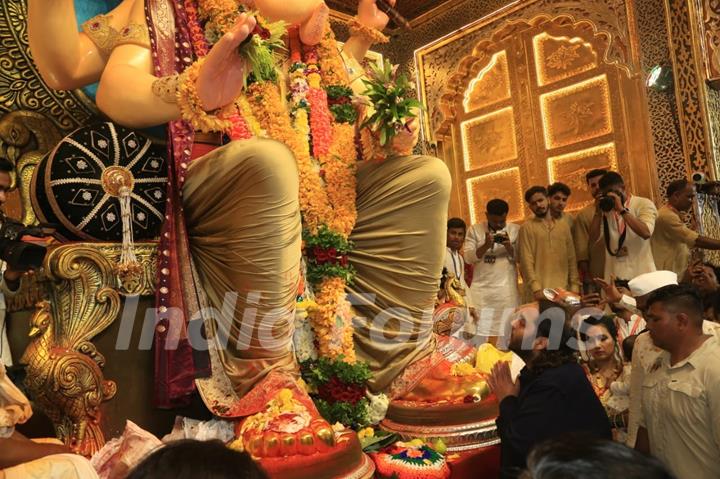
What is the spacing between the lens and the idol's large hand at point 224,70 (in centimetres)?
220

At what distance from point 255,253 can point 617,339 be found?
70.4 inches

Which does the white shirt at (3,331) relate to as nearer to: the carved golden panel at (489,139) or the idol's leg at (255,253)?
the idol's leg at (255,253)

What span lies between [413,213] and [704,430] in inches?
53.8

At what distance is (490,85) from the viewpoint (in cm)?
718

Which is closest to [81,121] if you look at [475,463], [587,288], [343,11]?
[475,463]

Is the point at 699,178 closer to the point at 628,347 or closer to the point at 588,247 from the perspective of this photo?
the point at 588,247

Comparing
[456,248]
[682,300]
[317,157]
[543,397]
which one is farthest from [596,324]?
[456,248]

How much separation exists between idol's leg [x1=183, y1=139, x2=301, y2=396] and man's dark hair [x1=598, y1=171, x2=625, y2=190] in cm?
312

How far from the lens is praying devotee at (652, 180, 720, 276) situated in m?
4.97

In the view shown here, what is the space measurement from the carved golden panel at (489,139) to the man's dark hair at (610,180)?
2.07m

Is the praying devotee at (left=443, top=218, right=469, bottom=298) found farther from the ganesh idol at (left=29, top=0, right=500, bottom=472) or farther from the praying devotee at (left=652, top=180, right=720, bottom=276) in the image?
the ganesh idol at (left=29, top=0, right=500, bottom=472)

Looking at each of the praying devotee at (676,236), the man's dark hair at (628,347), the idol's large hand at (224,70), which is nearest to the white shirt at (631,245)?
the praying devotee at (676,236)

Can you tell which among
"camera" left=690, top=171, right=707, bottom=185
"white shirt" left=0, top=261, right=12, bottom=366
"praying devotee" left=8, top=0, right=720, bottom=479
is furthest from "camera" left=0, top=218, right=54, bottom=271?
"camera" left=690, top=171, right=707, bottom=185

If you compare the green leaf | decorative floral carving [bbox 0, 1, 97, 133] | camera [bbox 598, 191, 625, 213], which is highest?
decorative floral carving [bbox 0, 1, 97, 133]
